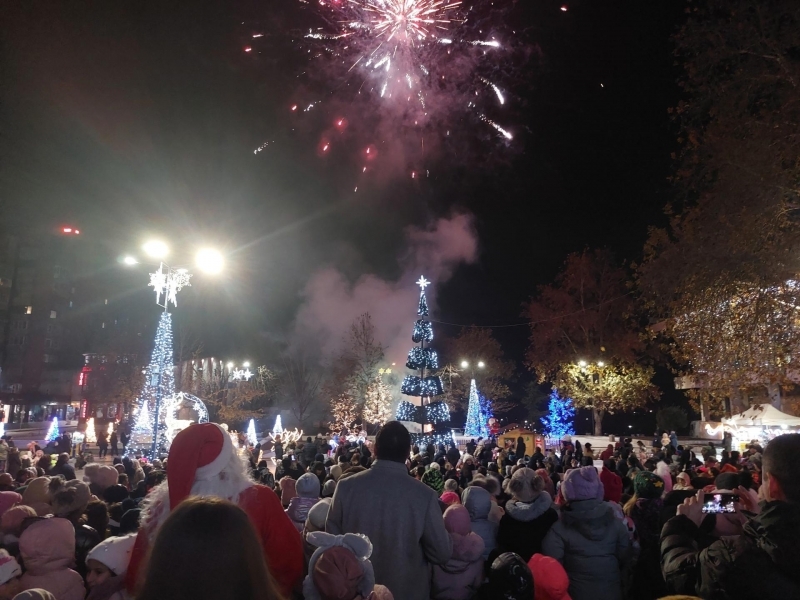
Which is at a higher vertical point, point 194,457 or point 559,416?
point 559,416

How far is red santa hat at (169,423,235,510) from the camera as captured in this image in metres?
2.71

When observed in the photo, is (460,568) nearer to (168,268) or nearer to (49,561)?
(49,561)

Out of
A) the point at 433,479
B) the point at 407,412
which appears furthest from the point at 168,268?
the point at 407,412

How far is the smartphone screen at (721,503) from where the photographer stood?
3088 mm

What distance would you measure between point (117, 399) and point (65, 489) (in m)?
43.7

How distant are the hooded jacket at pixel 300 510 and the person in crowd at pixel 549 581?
2547 mm

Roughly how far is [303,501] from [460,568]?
1938mm

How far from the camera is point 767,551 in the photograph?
7.34 ft

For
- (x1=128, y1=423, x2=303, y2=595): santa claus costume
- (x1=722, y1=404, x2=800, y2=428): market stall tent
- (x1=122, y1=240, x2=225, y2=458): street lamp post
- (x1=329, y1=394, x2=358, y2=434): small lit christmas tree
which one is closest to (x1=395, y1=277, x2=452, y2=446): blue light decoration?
(x1=329, y1=394, x2=358, y2=434): small lit christmas tree

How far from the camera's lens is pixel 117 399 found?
43.6m

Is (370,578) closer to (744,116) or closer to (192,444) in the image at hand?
(192,444)

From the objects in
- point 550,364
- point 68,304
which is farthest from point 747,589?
point 68,304

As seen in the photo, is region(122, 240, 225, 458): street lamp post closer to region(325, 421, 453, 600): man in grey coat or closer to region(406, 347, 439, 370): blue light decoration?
region(325, 421, 453, 600): man in grey coat

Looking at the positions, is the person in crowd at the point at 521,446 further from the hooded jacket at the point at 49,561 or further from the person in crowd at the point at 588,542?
the hooded jacket at the point at 49,561
